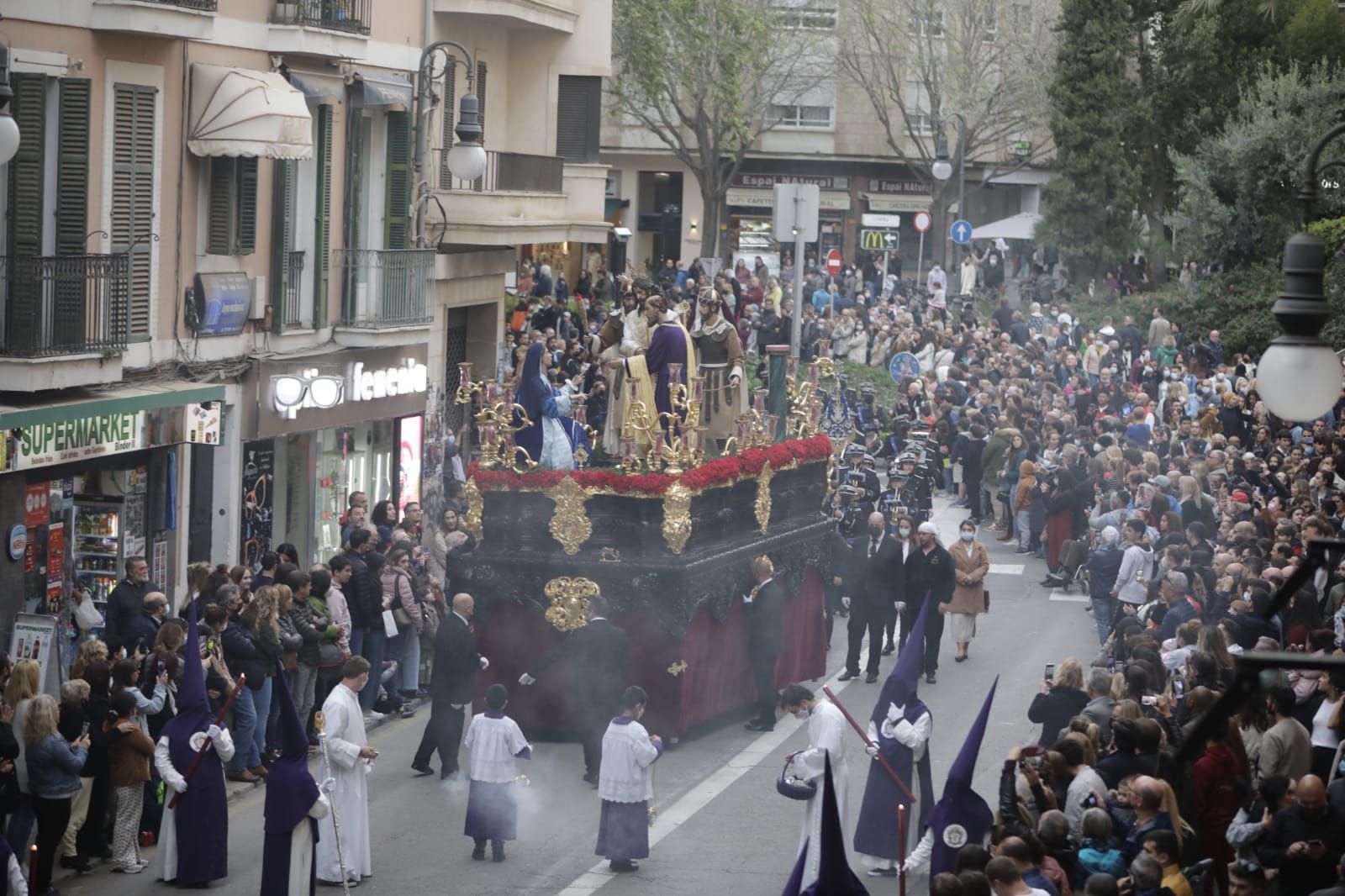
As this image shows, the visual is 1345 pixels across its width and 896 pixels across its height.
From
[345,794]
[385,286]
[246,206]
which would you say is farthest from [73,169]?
[345,794]

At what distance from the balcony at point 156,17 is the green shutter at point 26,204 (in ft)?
3.20

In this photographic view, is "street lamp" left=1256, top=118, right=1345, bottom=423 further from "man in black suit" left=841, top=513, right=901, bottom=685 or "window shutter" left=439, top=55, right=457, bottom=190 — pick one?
"window shutter" left=439, top=55, right=457, bottom=190

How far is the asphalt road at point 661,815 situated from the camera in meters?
14.8

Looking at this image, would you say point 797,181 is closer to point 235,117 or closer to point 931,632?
point 235,117

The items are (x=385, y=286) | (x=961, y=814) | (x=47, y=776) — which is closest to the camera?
(x=961, y=814)

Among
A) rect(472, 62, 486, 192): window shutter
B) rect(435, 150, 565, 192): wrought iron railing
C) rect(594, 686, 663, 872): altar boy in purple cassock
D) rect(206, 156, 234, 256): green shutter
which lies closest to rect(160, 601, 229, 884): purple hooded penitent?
rect(594, 686, 663, 872): altar boy in purple cassock

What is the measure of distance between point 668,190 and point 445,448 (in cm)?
4314

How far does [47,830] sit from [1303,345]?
31.5 feet

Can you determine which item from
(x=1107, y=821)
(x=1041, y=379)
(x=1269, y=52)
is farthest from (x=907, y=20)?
(x=1107, y=821)

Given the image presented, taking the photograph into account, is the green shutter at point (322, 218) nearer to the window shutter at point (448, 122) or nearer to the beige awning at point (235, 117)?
the beige awning at point (235, 117)

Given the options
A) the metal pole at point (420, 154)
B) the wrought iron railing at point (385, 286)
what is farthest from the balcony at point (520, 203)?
the wrought iron railing at point (385, 286)

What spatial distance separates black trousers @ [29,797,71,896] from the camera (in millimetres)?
13836

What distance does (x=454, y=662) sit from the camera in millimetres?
17109

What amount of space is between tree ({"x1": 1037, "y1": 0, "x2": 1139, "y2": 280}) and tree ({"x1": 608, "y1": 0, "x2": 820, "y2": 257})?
11.2 meters
